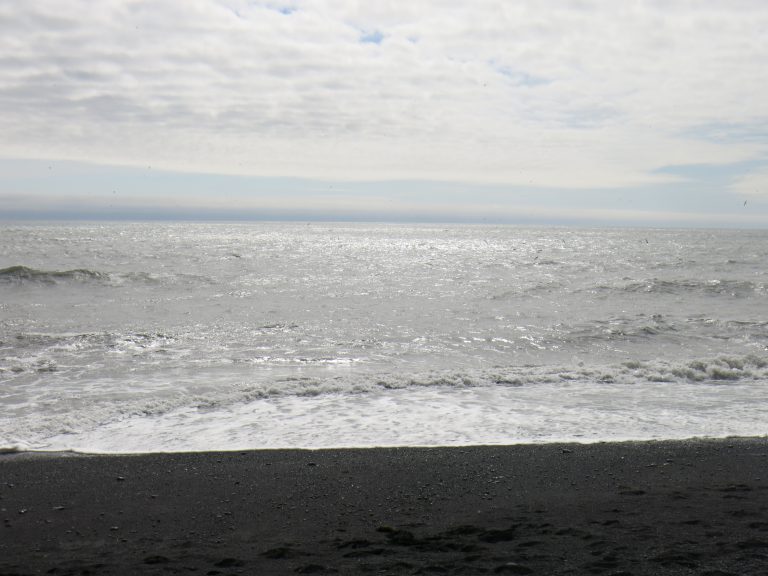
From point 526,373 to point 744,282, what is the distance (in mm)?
20240

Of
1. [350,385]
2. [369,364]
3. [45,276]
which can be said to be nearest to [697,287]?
[369,364]

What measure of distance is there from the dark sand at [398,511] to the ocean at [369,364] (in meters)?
0.68

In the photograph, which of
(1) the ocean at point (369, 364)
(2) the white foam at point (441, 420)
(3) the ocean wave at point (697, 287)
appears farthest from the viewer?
(3) the ocean wave at point (697, 287)

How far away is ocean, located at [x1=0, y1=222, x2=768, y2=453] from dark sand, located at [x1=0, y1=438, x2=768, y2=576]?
677mm

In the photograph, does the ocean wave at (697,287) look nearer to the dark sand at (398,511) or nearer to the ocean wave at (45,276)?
the dark sand at (398,511)

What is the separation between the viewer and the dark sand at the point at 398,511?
3.98 meters

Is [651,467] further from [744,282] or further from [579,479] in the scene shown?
[744,282]

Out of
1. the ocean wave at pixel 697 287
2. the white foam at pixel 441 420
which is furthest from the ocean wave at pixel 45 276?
the ocean wave at pixel 697 287

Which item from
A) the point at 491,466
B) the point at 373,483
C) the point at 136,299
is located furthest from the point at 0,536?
the point at 136,299

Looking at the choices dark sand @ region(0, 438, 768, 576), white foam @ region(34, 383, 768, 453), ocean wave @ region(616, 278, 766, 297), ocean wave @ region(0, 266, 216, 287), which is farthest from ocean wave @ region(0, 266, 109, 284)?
dark sand @ region(0, 438, 768, 576)

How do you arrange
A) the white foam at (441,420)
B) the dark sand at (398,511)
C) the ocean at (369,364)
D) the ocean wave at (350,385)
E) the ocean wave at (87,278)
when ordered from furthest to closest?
the ocean wave at (87,278) → the ocean wave at (350,385) → the ocean at (369,364) → the white foam at (441,420) → the dark sand at (398,511)

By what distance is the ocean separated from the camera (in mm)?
7395

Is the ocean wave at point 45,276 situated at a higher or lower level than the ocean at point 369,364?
higher

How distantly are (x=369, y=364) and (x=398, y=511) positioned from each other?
6969 millimetres
